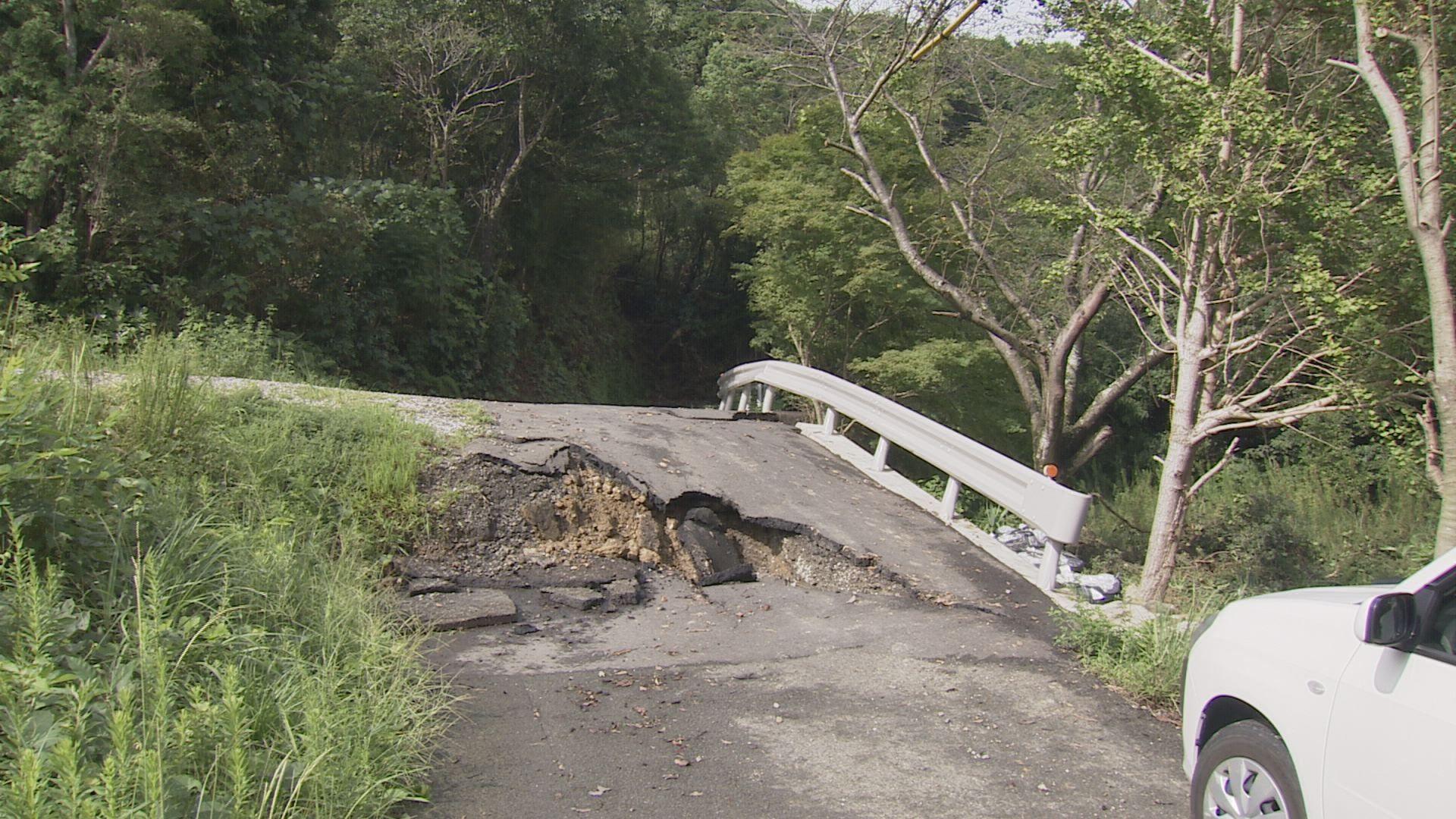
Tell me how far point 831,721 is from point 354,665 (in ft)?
6.92

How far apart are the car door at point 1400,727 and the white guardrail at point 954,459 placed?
3805 millimetres

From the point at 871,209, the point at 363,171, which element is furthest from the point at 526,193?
the point at 871,209

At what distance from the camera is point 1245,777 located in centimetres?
366

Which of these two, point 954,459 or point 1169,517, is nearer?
point 954,459

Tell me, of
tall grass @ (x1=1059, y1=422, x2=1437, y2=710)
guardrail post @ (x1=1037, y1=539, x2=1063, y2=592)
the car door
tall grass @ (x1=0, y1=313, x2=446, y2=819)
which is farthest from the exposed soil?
the car door

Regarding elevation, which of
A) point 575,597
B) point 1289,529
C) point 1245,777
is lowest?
point 1289,529

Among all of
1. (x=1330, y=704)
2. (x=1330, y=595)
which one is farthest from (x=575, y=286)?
(x=1330, y=704)

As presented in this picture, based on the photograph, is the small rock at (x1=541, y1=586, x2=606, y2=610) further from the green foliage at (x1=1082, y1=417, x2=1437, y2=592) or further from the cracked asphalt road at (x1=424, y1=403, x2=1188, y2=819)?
the green foliage at (x1=1082, y1=417, x2=1437, y2=592)

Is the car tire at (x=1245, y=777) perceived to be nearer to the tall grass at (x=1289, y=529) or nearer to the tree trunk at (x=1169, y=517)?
the tree trunk at (x=1169, y=517)

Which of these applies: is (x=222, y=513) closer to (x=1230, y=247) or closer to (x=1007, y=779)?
(x=1007, y=779)

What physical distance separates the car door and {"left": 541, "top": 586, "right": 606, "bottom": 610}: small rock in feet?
14.0

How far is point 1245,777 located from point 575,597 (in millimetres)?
4050

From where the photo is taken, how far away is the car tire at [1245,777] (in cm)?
345

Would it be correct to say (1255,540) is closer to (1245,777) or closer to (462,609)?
(462,609)
